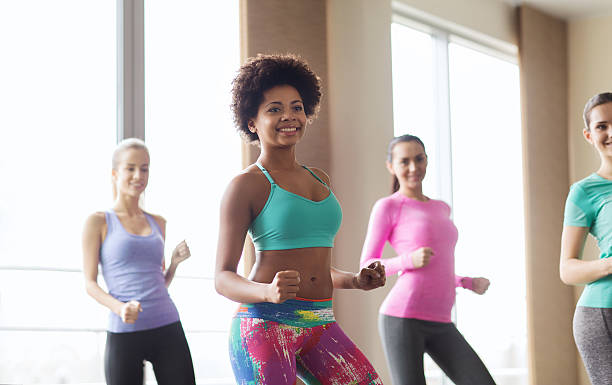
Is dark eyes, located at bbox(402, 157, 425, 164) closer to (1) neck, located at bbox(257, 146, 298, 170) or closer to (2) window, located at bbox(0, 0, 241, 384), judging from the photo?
(2) window, located at bbox(0, 0, 241, 384)

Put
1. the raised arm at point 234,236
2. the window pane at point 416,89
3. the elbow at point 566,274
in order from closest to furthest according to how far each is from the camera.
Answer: the raised arm at point 234,236 < the elbow at point 566,274 < the window pane at point 416,89

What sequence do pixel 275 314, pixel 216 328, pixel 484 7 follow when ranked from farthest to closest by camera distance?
1. pixel 484 7
2. pixel 216 328
3. pixel 275 314

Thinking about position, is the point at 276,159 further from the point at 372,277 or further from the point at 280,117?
the point at 372,277

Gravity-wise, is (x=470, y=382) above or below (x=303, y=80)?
below

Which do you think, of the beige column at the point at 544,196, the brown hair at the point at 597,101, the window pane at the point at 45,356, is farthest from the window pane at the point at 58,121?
the beige column at the point at 544,196

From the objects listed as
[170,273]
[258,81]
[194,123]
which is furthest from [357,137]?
[258,81]

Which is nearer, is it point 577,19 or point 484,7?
point 484,7

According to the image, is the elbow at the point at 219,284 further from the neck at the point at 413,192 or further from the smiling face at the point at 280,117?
the neck at the point at 413,192

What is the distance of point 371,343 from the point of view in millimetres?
4020

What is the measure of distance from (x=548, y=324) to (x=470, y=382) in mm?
3382

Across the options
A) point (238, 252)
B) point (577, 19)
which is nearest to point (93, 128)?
point (238, 252)

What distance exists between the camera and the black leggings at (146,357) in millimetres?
2371

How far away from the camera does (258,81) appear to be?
171 centimetres

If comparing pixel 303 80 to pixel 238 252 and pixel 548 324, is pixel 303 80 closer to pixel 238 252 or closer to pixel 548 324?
pixel 238 252
